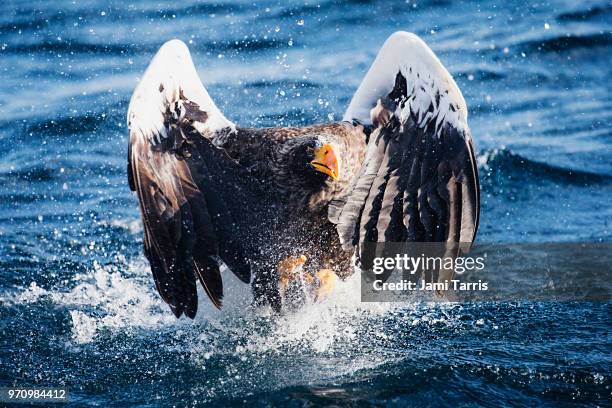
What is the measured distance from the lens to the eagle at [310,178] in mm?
5535

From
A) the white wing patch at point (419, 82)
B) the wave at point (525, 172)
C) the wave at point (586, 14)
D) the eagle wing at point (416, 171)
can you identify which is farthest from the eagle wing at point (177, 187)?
the wave at point (586, 14)

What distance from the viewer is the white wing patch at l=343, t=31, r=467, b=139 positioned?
572 centimetres

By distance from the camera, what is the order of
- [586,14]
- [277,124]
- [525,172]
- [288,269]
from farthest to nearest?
[586,14] → [277,124] → [525,172] → [288,269]

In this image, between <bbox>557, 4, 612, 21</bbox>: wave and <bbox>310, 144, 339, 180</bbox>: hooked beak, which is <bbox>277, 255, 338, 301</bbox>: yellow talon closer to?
<bbox>310, 144, 339, 180</bbox>: hooked beak

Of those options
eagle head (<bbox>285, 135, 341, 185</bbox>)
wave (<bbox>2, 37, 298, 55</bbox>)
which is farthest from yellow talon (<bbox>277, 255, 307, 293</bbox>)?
wave (<bbox>2, 37, 298, 55</bbox>)

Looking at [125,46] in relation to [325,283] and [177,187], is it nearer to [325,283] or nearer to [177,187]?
[177,187]

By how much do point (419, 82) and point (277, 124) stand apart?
3.90 m

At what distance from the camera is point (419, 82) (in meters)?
5.84

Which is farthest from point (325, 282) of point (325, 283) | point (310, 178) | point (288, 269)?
point (310, 178)

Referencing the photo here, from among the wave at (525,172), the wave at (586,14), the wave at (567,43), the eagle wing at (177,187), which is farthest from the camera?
the wave at (586,14)

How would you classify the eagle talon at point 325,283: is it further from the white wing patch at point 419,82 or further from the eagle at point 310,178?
the white wing patch at point 419,82

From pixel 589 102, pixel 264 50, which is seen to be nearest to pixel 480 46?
pixel 589 102

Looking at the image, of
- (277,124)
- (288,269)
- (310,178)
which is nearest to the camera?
(310,178)

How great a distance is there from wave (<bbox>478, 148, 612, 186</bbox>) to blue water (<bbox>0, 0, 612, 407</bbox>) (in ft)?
0.10
